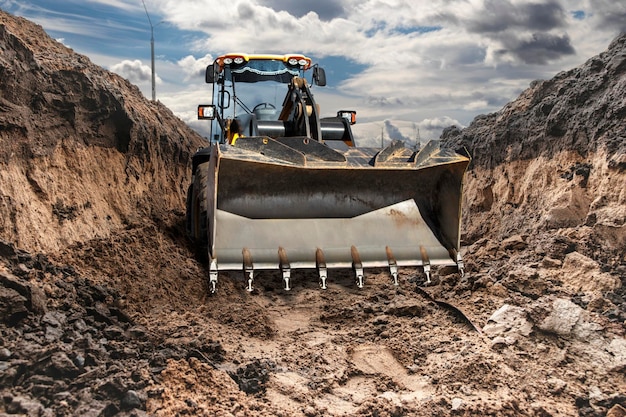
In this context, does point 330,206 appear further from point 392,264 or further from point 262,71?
point 262,71

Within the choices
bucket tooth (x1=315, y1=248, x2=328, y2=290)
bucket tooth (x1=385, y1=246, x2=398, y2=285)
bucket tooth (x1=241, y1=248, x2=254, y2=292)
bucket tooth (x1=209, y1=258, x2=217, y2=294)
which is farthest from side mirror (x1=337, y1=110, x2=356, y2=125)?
bucket tooth (x1=209, y1=258, x2=217, y2=294)

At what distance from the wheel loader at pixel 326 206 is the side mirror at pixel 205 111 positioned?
1380mm

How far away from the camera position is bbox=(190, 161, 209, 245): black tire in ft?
18.4

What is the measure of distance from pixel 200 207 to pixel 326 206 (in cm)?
133

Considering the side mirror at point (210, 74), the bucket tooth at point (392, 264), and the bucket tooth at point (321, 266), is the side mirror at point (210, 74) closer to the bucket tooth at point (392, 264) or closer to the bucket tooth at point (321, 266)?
the bucket tooth at point (321, 266)

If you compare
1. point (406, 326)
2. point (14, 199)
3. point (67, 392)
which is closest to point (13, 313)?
point (67, 392)

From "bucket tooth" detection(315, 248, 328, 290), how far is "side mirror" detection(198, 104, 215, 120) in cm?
289

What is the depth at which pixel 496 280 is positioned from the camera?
22.6ft

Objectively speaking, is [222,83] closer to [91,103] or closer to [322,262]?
[91,103]

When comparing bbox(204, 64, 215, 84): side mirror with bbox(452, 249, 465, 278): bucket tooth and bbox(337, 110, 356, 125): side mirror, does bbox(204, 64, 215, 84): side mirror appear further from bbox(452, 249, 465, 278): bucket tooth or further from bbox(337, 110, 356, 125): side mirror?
bbox(452, 249, 465, 278): bucket tooth

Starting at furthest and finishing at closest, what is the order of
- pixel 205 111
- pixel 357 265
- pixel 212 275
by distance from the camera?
pixel 205 111 → pixel 357 265 → pixel 212 275

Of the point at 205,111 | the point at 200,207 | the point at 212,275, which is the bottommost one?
the point at 212,275

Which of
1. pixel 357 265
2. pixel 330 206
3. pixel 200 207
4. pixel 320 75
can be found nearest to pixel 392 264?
pixel 357 265

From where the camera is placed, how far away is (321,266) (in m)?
4.96
